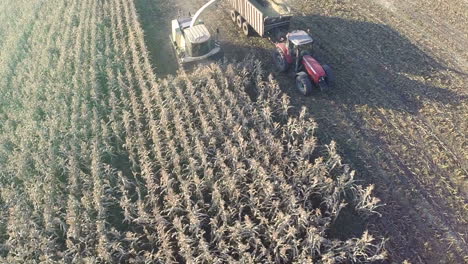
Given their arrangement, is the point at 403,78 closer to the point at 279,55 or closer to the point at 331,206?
→ the point at 279,55

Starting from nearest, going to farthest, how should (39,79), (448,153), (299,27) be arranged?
(448,153), (39,79), (299,27)

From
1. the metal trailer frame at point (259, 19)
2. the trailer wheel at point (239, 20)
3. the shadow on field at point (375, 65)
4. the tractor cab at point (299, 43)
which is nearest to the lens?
the tractor cab at point (299, 43)

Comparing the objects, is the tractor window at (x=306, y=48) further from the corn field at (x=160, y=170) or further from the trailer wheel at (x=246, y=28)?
the trailer wheel at (x=246, y=28)

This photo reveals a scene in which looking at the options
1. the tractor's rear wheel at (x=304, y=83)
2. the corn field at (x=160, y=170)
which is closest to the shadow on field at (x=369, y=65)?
the tractor's rear wheel at (x=304, y=83)

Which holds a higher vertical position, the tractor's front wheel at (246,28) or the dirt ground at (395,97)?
the tractor's front wheel at (246,28)

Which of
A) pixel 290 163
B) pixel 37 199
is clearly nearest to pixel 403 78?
pixel 290 163

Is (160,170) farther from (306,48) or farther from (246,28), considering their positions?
(246,28)
